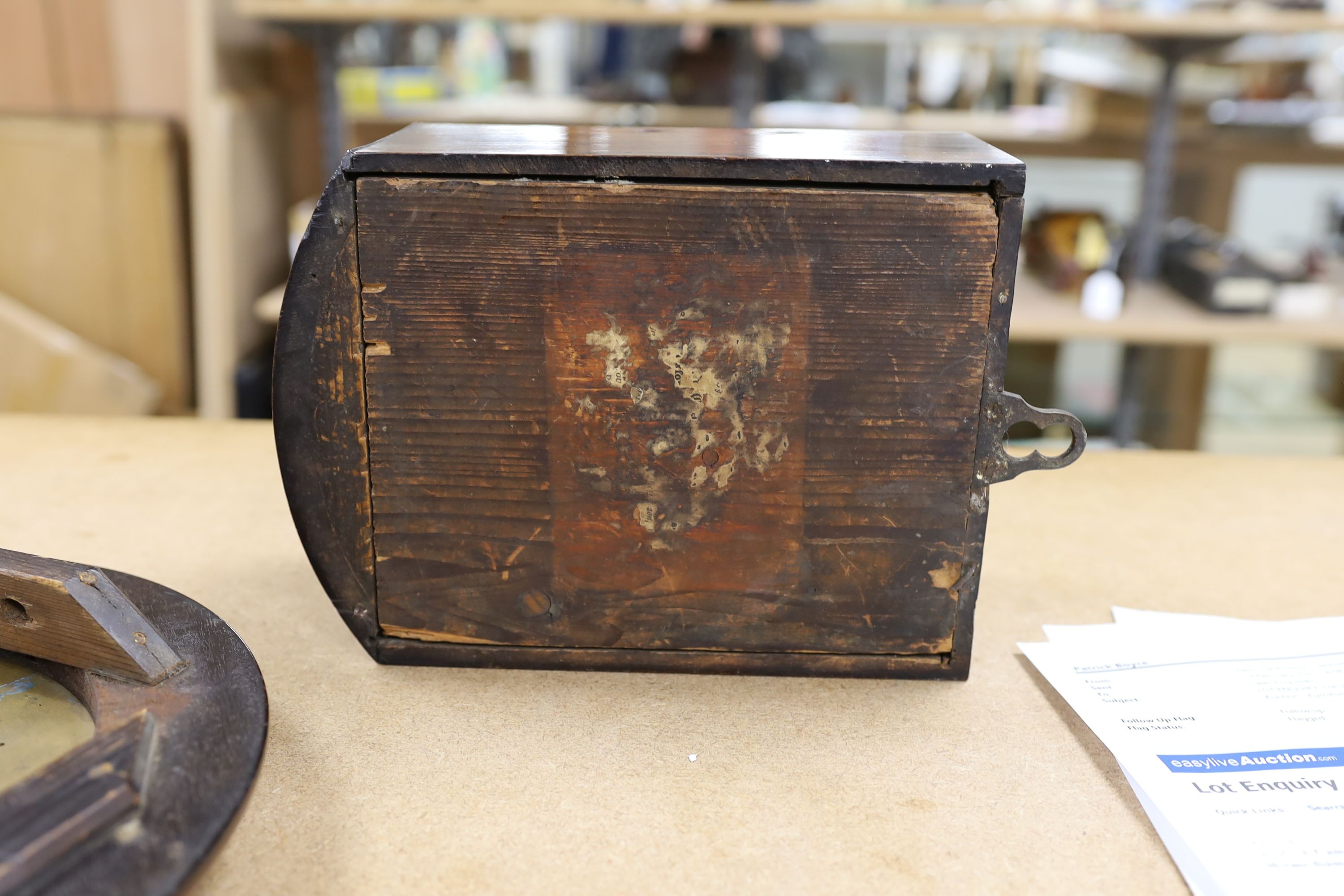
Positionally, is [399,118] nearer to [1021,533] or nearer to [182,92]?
[182,92]

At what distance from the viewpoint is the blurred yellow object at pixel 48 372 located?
5.88ft

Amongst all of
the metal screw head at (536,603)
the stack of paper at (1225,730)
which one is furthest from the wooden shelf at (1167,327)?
the metal screw head at (536,603)

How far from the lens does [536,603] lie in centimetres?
72

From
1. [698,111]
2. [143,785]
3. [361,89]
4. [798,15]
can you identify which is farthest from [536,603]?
[361,89]

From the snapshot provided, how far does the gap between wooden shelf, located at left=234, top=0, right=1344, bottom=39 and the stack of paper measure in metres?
1.31

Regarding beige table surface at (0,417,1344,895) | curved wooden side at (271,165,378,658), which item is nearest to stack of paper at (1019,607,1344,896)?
beige table surface at (0,417,1344,895)

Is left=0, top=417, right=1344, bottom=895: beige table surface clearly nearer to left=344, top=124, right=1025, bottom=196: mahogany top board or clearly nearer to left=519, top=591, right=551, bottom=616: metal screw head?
left=519, top=591, right=551, bottom=616: metal screw head

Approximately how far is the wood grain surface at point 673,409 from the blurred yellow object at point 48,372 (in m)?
1.37

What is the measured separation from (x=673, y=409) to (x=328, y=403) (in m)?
0.22

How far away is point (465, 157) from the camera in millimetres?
634

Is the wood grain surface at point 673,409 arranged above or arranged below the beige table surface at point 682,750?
above

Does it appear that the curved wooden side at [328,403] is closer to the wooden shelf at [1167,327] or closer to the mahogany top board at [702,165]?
the mahogany top board at [702,165]

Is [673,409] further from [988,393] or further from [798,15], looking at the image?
[798,15]

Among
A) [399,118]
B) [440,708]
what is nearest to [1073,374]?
[399,118]
